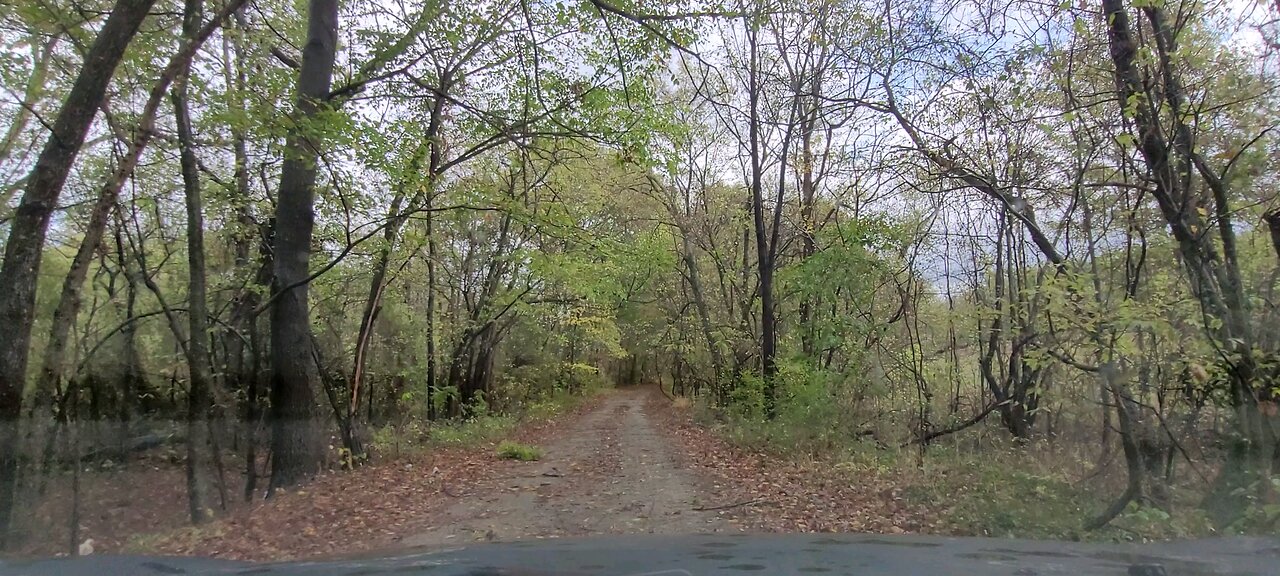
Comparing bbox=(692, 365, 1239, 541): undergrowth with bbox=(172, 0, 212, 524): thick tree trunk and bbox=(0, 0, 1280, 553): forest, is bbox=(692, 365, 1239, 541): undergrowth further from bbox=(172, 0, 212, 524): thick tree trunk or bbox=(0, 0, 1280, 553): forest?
bbox=(172, 0, 212, 524): thick tree trunk

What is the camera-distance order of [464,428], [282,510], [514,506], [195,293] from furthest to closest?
[464,428] → [195,293] → [514,506] → [282,510]

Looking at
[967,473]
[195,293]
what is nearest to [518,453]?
[195,293]

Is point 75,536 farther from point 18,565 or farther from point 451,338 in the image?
point 451,338

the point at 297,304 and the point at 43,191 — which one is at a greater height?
the point at 43,191

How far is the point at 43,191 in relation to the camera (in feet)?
22.3

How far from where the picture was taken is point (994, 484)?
27.5 ft

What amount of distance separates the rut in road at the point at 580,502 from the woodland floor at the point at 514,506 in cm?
2

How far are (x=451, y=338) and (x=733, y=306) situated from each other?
28.0 feet

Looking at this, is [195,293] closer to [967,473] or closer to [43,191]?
[43,191]

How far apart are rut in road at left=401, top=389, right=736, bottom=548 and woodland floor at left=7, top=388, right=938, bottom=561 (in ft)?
0.07

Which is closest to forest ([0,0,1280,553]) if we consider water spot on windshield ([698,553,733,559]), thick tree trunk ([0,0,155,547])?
thick tree trunk ([0,0,155,547])

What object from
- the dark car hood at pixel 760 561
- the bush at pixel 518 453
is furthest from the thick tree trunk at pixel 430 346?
the dark car hood at pixel 760 561

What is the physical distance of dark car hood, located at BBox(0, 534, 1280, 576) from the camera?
348 centimetres

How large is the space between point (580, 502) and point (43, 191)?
21.4ft
